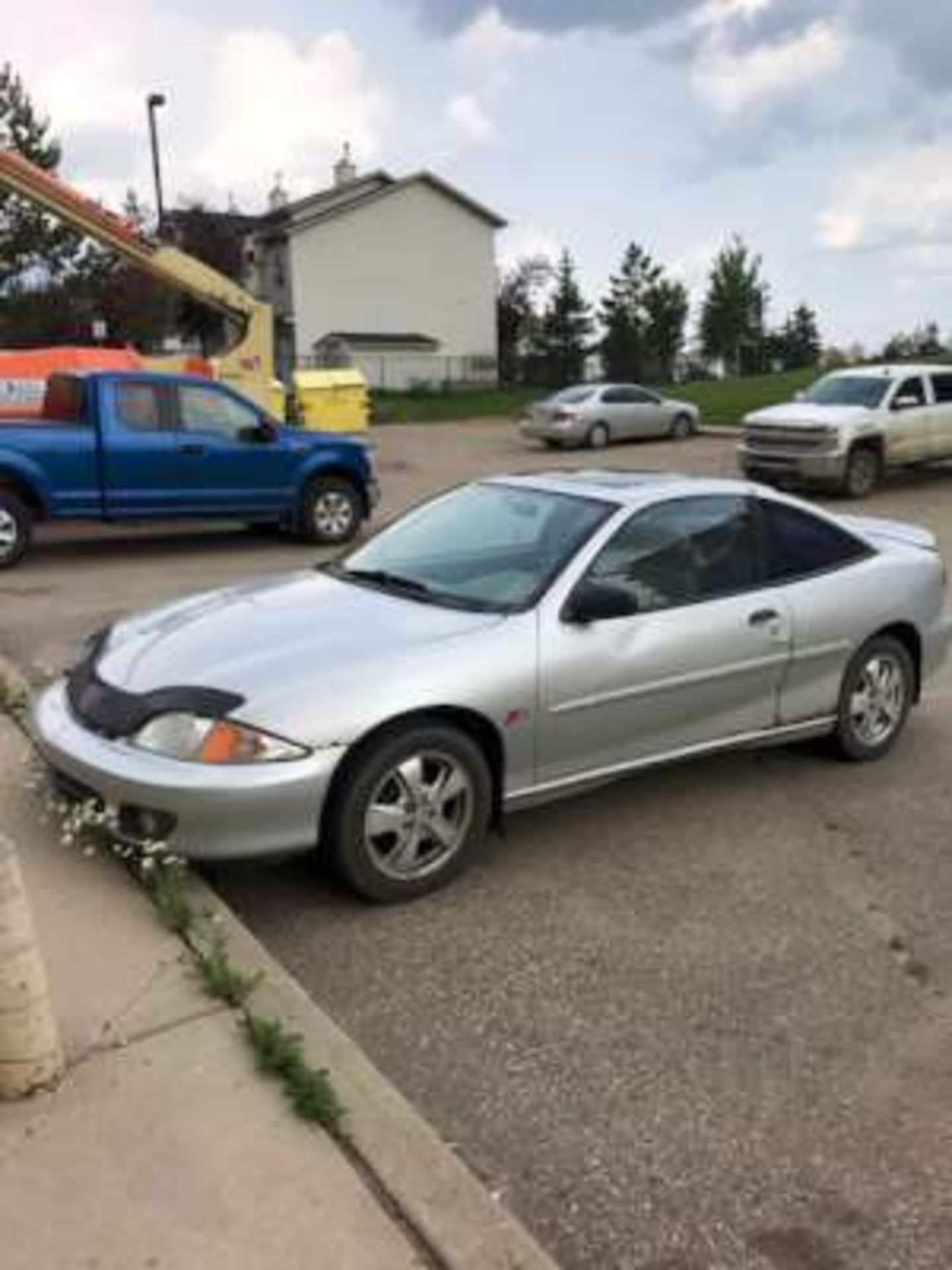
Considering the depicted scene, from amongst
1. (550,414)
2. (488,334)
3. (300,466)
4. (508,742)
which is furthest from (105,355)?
(488,334)

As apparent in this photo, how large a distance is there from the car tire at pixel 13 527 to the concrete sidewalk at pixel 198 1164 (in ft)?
28.6

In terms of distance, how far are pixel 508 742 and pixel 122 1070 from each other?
6.19 feet

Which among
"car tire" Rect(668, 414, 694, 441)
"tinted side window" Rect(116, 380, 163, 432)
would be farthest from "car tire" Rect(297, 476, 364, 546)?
"car tire" Rect(668, 414, 694, 441)

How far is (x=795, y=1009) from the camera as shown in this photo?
3998mm

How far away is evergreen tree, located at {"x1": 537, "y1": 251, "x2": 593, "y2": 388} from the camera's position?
63312 millimetres

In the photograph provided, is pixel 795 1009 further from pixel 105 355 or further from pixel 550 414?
pixel 550 414

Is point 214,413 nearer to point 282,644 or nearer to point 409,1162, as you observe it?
point 282,644

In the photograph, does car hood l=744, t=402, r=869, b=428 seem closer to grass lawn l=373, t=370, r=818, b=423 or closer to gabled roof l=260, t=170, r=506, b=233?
grass lawn l=373, t=370, r=818, b=423

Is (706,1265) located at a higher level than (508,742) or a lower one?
lower

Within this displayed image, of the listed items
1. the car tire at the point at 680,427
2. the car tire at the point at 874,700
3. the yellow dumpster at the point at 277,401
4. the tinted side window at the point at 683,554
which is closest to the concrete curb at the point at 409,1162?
the tinted side window at the point at 683,554

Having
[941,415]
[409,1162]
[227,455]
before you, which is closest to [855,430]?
[941,415]

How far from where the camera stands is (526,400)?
4641 cm

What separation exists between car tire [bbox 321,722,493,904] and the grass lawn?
100 feet

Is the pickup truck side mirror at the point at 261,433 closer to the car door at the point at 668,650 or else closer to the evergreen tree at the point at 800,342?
the car door at the point at 668,650
